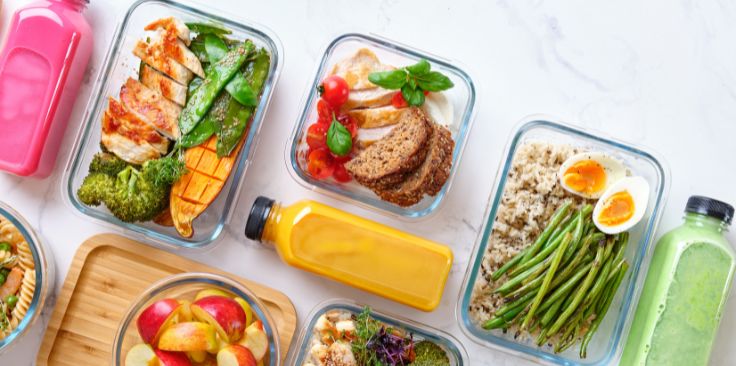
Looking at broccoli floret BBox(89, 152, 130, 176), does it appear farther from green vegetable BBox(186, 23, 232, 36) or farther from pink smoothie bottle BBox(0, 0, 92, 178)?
green vegetable BBox(186, 23, 232, 36)

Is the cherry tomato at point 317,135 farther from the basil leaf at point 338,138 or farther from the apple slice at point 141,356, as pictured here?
the apple slice at point 141,356

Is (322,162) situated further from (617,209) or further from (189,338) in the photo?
(617,209)

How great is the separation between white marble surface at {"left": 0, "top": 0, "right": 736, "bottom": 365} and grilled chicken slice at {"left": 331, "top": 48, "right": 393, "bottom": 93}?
157 mm

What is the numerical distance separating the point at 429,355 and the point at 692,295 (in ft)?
3.10

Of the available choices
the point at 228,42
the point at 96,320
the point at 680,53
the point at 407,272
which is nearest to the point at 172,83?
the point at 228,42

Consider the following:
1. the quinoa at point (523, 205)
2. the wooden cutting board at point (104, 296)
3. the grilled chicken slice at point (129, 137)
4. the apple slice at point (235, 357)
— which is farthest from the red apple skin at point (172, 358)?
the quinoa at point (523, 205)

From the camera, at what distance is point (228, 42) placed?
2.39 metres

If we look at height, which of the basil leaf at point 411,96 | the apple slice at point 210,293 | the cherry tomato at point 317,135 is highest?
the basil leaf at point 411,96

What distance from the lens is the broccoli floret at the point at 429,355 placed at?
2324 mm

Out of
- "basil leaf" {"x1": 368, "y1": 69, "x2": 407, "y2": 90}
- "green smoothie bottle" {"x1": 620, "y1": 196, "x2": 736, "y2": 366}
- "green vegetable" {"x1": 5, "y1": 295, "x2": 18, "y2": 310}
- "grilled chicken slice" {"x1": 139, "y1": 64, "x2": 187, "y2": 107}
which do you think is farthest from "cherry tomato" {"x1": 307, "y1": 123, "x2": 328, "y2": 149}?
"green smoothie bottle" {"x1": 620, "y1": 196, "x2": 736, "y2": 366}

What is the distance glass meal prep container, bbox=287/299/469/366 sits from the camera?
2.35 meters

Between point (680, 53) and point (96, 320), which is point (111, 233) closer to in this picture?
point (96, 320)

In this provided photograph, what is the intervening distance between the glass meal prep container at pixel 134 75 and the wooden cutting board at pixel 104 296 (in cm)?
9

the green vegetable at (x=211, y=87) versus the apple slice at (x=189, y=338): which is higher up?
the green vegetable at (x=211, y=87)
